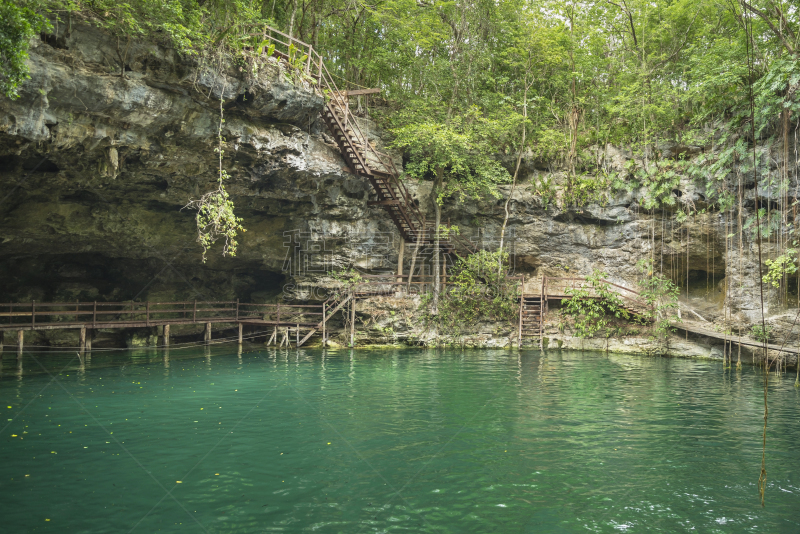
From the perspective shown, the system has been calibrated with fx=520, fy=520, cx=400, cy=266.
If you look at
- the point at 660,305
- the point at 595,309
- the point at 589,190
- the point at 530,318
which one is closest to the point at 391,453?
the point at 530,318

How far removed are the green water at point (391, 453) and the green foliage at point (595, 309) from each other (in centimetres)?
680

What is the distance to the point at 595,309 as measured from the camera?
23.0m

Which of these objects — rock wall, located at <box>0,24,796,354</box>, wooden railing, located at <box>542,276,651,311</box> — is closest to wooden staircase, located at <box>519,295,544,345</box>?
wooden railing, located at <box>542,276,651,311</box>

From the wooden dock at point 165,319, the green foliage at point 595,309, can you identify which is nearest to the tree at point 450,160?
the green foliage at point 595,309

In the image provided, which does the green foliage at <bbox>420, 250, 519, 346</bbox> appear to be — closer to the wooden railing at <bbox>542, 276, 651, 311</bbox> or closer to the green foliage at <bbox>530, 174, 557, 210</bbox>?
the wooden railing at <bbox>542, 276, 651, 311</bbox>

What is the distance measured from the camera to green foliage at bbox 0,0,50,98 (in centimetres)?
979

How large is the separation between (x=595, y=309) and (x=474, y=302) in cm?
532

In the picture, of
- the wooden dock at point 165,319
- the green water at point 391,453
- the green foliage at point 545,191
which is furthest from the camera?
the green foliage at point 545,191

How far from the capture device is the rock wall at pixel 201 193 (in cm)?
1542

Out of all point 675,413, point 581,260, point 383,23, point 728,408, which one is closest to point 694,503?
point 675,413

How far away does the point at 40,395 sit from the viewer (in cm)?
1267

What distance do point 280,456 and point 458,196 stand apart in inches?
764

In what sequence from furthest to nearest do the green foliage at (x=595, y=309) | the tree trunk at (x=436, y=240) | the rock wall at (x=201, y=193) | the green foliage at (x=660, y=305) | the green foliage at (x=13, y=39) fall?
the tree trunk at (x=436, y=240) < the green foliage at (x=595, y=309) < the green foliage at (x=660, y=305) < the rock wall at (x=201, y=193) < the green foliage at (x=13, y=39)

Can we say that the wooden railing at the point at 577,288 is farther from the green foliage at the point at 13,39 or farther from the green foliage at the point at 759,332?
the green foliage at the point at 13,39
